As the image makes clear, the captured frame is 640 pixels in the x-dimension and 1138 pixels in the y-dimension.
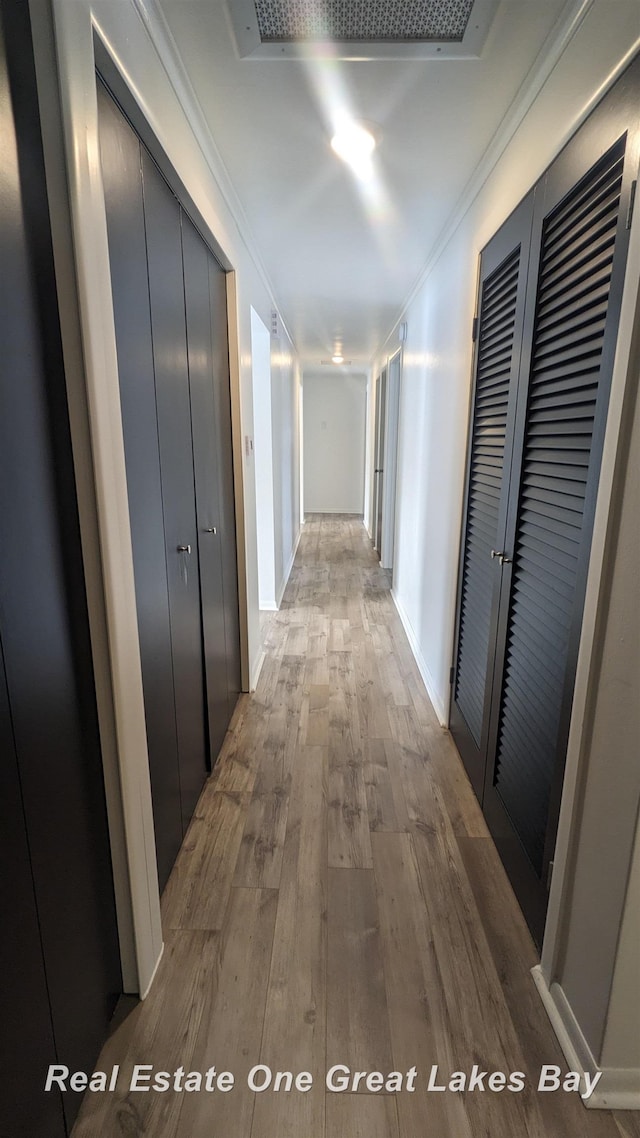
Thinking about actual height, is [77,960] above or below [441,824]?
above

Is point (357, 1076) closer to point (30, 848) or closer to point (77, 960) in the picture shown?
point (77, 960)

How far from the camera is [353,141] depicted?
5.66 feet

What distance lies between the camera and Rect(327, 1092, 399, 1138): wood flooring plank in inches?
40.7

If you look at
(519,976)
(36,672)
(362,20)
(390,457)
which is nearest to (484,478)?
(362,20)

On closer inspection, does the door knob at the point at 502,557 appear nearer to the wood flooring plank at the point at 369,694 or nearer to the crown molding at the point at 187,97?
the wood flooring plank at the point at 369,694

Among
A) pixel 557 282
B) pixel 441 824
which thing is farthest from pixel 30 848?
pixel 557 282

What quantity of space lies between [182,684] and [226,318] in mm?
1669

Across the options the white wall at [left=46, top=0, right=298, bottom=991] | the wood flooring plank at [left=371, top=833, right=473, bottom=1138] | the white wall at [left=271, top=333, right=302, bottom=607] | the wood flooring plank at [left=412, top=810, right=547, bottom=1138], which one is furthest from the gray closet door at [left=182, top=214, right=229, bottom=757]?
the white wall at [left=271, top=333, right=302, bottom=607]

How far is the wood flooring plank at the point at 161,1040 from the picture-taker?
1.04m

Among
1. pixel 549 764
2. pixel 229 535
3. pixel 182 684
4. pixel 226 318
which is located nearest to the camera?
pixel 549 764

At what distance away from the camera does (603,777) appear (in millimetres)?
1050

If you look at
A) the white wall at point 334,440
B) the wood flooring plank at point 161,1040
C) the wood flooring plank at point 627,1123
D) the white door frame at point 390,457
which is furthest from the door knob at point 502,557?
the white wall at point 334,440

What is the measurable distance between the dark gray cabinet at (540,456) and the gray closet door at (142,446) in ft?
3.52

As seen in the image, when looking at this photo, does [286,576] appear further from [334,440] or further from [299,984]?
[334,440]
